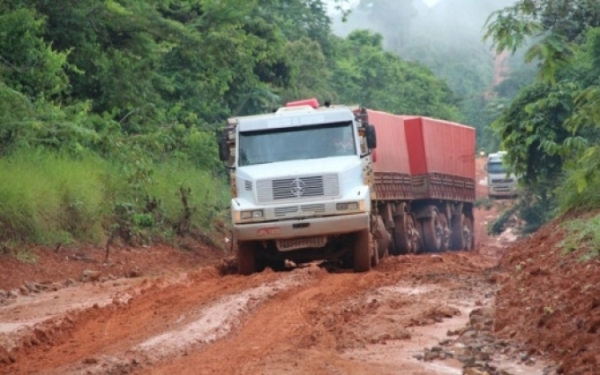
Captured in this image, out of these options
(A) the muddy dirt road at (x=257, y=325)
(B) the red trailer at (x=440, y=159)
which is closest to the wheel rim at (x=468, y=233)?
(B) the red trailer at (x=440, y=159)

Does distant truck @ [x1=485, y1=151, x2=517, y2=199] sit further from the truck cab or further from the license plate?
the license plate

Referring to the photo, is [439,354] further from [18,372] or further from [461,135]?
[461,135]

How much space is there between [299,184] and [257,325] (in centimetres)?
640

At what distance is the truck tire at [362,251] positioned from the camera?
18.1 meters

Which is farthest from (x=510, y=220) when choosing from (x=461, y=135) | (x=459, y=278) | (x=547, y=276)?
(x=547, y=276)

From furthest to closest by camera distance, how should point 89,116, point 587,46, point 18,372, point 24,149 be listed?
point 89,116
point 587,46
point 24,149
point 18,372

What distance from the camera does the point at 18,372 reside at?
29.7 feet

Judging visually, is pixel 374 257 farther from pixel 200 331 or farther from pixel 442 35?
pixel 442 35

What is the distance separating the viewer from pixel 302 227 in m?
17.6

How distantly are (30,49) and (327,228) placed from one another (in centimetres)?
895

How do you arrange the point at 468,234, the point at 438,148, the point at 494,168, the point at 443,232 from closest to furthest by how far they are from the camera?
the point at 438,148 < the point at 443,232 < the point at 468,234 < the point at 494,168

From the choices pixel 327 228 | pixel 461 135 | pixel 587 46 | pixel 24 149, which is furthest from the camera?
pixel 461 135

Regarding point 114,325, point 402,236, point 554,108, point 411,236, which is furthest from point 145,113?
point 114,325

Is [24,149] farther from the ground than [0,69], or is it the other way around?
[0,69]
